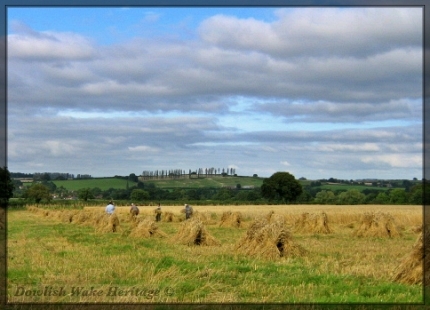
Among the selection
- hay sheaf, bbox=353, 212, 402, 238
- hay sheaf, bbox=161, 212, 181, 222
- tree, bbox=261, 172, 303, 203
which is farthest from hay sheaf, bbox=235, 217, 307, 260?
tree, bbox=261, 172, 303, 203

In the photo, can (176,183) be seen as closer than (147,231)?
No

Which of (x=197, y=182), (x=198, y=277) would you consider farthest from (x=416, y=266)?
(x=197, y=182)

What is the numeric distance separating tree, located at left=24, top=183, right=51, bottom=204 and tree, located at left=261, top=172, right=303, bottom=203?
136ft

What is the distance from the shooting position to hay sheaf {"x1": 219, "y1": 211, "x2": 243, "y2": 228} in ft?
123

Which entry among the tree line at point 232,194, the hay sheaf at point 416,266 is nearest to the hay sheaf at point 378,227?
the hay sheaf at point 416,266

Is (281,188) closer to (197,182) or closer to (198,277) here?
(197,182)

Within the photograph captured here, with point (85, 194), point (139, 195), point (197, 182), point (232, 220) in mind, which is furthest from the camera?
point (85, 194)

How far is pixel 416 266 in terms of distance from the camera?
12312mm

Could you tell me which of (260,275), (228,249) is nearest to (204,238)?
(228,249)

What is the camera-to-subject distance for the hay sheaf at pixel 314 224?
1230 inches

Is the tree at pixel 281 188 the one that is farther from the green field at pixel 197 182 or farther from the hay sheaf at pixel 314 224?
the hay sheaf at pixel 314 224

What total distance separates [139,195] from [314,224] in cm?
5361

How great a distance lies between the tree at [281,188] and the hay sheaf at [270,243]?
90733mm

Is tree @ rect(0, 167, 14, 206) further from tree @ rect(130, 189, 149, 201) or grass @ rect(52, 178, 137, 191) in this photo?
tree @ rect(130, 189, 149, 201)
